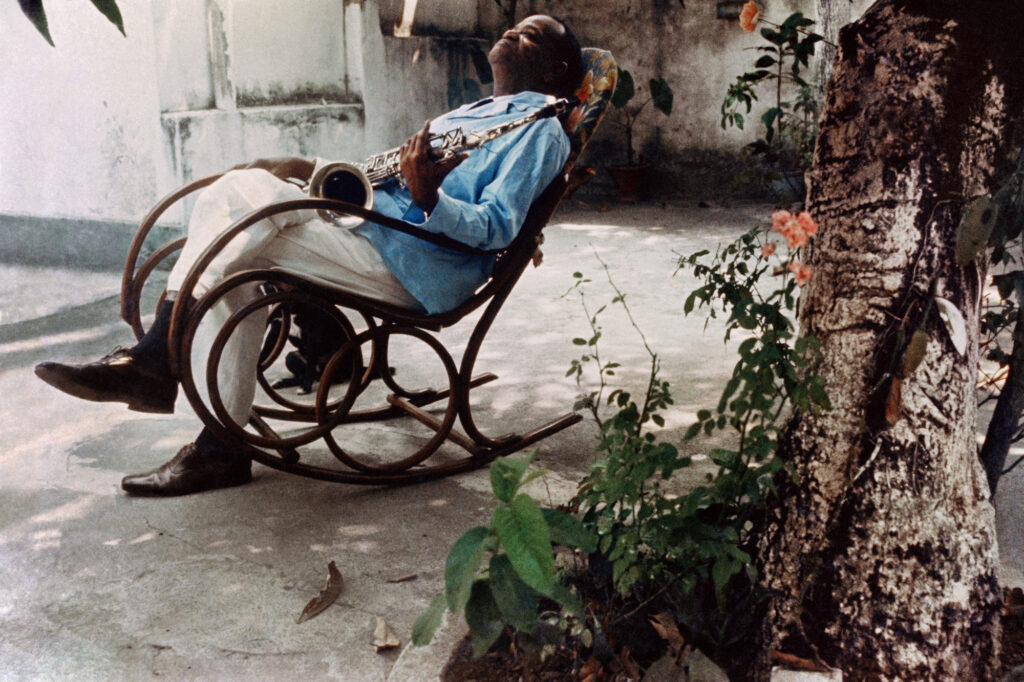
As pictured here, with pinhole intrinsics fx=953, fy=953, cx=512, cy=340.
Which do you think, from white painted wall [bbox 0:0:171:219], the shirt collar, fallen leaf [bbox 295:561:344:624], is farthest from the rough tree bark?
white painted wall [bbox 0:0:171:219]

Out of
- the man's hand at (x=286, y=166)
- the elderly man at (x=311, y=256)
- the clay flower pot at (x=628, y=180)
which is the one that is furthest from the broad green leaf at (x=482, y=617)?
the clay flower pot at (x=628, y=180)

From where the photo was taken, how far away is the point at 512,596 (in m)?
1.60

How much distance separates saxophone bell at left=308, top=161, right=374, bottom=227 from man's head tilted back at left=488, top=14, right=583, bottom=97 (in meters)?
0.83

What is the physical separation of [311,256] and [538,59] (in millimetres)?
1254

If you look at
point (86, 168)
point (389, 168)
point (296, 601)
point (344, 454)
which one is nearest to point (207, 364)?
point (344, 454)

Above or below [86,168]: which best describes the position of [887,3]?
above

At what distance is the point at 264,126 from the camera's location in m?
6.15

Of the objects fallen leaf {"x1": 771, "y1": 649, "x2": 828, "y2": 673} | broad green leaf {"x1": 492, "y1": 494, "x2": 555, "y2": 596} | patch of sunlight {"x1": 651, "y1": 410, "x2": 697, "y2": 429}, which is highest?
broad green leaf {"x1": 492, "y1": 494, "x2": 555, "y2": 596}

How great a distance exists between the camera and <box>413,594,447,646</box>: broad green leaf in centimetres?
166

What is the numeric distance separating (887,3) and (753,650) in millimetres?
1223

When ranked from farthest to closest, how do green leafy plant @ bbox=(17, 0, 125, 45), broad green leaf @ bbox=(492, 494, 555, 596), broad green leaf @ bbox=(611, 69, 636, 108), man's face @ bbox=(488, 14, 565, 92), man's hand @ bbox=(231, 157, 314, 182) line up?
broad green leaf @ bbox=(611, 69, 636, 108)
man's face @ bbox=(488, 14, 565, 92)
man's hand @ bbox=(231, 157, 314, 182)
broad green leaf @ bbox=(492, 494, 555, 596)
green leafy plant @ bbox=(17, 0, 125, 45)

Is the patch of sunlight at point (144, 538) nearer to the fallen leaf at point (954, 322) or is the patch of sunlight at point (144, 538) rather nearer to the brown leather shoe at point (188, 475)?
the brown leather shoe at point (188, 475)

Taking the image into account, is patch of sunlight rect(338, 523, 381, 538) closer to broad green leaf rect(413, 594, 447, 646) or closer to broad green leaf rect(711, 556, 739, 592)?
broad green leaf rect(413, 594, 447, 646)

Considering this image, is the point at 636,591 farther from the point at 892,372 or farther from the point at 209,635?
the point at 209,635
